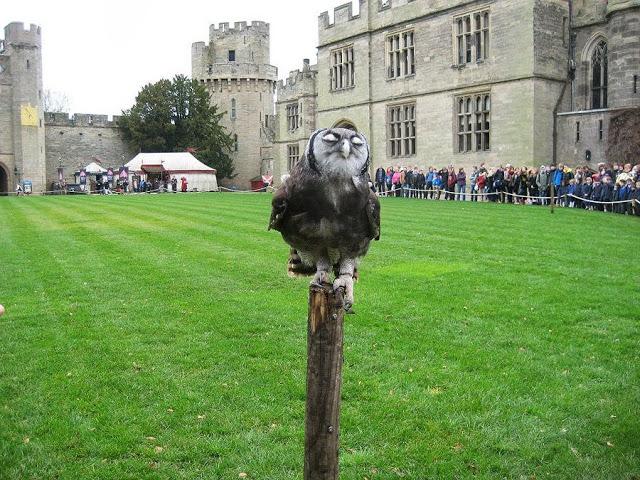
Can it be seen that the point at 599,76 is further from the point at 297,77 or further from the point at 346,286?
the point at 346,286

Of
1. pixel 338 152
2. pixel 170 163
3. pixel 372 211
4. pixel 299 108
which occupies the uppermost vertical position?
pixel 299 108

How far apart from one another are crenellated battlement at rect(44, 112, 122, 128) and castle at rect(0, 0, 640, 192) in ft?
61.9

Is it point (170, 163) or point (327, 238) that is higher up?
point (170, 163)

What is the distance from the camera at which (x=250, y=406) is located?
559 centimetres

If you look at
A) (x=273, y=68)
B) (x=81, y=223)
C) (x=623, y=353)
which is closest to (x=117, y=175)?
(x=273, y=68)

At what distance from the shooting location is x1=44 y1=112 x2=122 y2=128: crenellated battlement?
57.2 meters

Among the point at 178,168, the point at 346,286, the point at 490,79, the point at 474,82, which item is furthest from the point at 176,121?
the point at 346,286

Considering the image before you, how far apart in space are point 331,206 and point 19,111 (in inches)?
2127

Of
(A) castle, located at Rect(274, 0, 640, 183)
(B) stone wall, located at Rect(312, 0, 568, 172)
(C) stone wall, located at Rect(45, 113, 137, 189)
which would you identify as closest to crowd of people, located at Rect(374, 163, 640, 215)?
(B) stone wall, located at Rect(312, 0, 568, 172)

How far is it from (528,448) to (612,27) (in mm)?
25120

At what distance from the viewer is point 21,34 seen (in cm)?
5266

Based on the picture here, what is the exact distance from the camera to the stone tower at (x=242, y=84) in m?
61.8

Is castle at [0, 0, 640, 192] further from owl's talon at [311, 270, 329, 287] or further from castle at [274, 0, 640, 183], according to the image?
owl's talon at [311, 270, 329, 287]

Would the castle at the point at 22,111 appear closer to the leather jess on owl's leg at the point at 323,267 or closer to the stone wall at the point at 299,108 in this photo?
the stone wall at the point at 299,108
